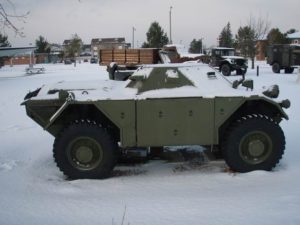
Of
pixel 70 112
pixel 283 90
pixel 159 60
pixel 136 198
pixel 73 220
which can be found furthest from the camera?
pixel 159 60

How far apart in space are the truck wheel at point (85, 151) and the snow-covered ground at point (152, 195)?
0.17 metres

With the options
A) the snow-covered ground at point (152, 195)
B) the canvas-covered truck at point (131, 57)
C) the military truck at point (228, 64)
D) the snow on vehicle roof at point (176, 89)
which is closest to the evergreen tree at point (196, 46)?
the military truck at point (228, 64)

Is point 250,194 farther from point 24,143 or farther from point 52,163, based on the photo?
point 24,143

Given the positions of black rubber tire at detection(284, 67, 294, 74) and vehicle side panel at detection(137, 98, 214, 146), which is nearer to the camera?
vehicle side panel at detection(137, 98, 214, 146)

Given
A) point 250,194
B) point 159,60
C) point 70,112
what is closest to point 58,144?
point 70,112

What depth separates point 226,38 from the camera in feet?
275

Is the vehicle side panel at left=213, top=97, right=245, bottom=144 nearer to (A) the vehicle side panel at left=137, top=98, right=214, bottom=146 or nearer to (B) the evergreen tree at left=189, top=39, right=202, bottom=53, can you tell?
(A) the vehicle side panel at left=137, top=98, right=214, bottom=146

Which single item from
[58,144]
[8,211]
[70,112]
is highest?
[70,112]

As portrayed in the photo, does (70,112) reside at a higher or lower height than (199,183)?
higher

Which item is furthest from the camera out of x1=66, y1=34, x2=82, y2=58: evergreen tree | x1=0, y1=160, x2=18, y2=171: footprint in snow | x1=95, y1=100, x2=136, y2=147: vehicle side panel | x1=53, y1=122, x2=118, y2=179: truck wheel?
x1=66, y1=34, x2=82, y2=58: evergreen tree

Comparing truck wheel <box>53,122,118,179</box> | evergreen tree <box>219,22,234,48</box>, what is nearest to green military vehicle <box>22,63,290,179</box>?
truck wheel <box>53,122,118,179</box>

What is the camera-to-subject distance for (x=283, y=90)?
691 inches

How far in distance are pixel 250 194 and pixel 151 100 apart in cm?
179

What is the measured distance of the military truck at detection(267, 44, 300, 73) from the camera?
29016mm
